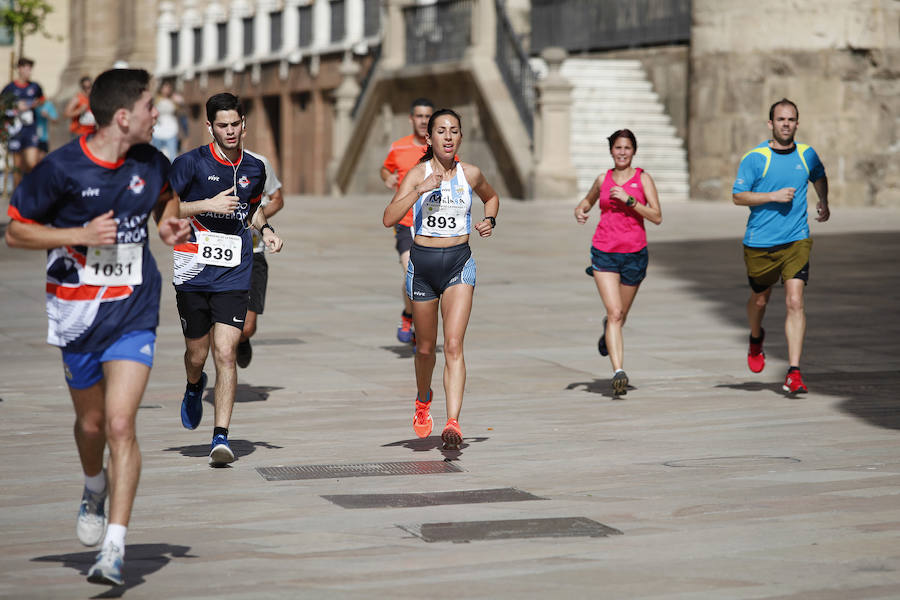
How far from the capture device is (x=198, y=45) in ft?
187

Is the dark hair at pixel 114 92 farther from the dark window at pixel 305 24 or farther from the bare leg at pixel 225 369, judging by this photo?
the dark window at pixel 305 24

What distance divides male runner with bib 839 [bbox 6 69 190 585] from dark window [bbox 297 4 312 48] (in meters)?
42.2

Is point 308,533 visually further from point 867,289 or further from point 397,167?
point 867,289

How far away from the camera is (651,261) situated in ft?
67.7

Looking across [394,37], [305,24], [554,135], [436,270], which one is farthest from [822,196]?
[305,24]

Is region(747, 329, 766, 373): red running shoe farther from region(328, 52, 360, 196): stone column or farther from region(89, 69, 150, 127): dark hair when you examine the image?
region(328, 52, 360, 196): stone column

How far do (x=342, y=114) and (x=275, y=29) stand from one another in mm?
9323

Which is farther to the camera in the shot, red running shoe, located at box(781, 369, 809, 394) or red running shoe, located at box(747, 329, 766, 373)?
red running shoe, located at box(747, 329, 766, 373)

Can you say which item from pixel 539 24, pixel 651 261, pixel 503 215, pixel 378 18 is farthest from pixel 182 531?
pixel 378 18

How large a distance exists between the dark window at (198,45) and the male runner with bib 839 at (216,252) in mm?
48011

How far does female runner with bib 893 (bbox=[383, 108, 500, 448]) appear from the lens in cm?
960

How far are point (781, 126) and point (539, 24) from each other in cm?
2809

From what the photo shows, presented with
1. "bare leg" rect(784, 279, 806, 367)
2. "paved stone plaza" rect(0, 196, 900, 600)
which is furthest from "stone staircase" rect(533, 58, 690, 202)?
"bare leg" rect(784, 279, 806, 367)

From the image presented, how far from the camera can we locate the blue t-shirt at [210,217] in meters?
9.41
